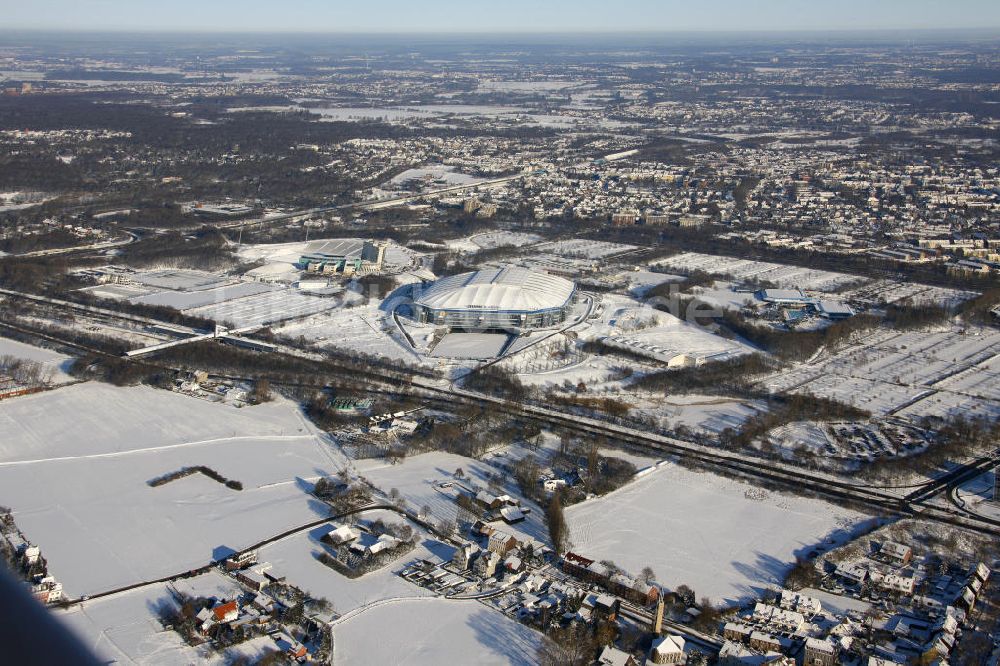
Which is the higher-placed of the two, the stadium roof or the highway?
the stadium roof

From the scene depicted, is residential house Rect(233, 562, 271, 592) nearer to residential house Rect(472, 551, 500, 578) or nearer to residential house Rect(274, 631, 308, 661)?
residential house Rect(274, 631, 308, 661)

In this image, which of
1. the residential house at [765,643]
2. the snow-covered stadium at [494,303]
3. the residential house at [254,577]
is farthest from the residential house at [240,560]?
the snow-covered stadium at [494,303]

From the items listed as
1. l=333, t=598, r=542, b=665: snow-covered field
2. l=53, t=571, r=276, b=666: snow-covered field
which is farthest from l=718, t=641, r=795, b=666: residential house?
l=53, t=571, r=276, b=666: snow-covered field

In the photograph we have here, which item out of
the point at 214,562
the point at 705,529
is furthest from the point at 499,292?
the point at 214,562

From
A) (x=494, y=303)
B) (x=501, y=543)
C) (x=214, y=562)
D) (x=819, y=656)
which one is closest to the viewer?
(x=819, y=656)

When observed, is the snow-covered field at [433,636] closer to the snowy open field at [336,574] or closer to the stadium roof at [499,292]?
the snowy open field at [336,574]

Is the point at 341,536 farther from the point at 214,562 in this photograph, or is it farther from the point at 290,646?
the point at 290,646
